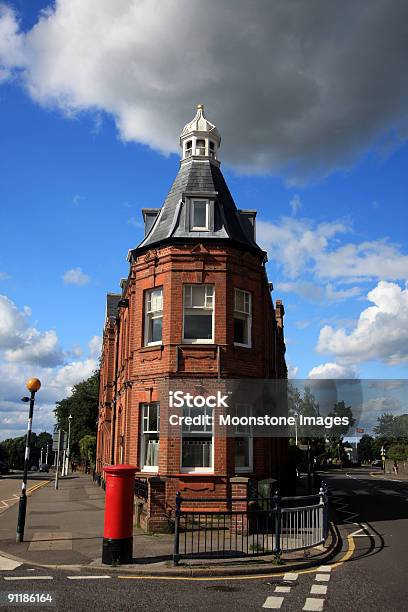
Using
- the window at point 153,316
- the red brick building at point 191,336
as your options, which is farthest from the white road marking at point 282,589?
the window at point 153,316

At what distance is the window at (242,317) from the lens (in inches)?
711

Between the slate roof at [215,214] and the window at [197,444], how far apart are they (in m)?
5.26

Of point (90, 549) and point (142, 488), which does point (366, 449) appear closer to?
point (142, 488)

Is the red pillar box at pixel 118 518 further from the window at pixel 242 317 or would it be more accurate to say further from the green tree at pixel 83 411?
the green tree at pixel 83 411

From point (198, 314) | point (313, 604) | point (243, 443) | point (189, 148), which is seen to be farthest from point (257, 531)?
point (189, 148)

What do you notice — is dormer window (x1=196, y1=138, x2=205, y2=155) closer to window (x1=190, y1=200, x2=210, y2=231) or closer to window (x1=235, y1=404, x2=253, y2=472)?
window (x1=190, y1=200, x2=210, y2=231)

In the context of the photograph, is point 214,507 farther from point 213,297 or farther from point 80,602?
point 80,602

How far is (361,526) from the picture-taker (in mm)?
17672

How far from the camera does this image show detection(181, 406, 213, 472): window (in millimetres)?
16484

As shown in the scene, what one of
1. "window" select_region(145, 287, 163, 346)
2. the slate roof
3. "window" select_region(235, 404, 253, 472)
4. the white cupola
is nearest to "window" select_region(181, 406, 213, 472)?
"window" select_region(235, 404, 253, 472)

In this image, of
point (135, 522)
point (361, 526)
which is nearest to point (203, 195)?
point (135, 522)

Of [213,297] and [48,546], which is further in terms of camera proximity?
[213,297]

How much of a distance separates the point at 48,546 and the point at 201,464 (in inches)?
195

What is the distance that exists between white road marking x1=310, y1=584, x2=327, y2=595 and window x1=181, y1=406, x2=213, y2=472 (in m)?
6.89
